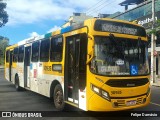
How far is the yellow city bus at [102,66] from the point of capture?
311 inches

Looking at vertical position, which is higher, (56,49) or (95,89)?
(56,49)

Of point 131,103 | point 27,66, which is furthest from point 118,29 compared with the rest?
point 27,66

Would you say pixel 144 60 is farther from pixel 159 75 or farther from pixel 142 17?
pixel 142 17

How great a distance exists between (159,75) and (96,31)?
1025 inches

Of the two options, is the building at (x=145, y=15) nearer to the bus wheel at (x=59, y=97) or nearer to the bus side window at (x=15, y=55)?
the bus side window at (x=15, y=55)

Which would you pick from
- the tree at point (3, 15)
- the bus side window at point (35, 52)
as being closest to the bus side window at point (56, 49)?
the bus side window at point (35, 52)

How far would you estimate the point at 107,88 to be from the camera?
25.6 feet

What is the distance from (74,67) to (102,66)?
1.39 meters

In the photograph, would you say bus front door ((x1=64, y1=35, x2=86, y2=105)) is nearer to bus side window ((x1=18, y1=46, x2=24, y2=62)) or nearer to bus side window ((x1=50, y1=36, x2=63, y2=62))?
bus side window ((x1=50, y1=36, x2=63, y2=62))

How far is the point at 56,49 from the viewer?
1054 centimetres

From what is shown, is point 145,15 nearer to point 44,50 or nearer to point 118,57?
point 44,50

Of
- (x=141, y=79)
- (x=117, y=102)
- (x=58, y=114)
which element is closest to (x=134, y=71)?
(x=141, y=79)

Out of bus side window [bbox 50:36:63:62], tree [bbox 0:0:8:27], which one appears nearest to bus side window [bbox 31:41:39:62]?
bus side window [bbox 50:36:63:62]

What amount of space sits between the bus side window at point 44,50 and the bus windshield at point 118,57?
12.5ft
